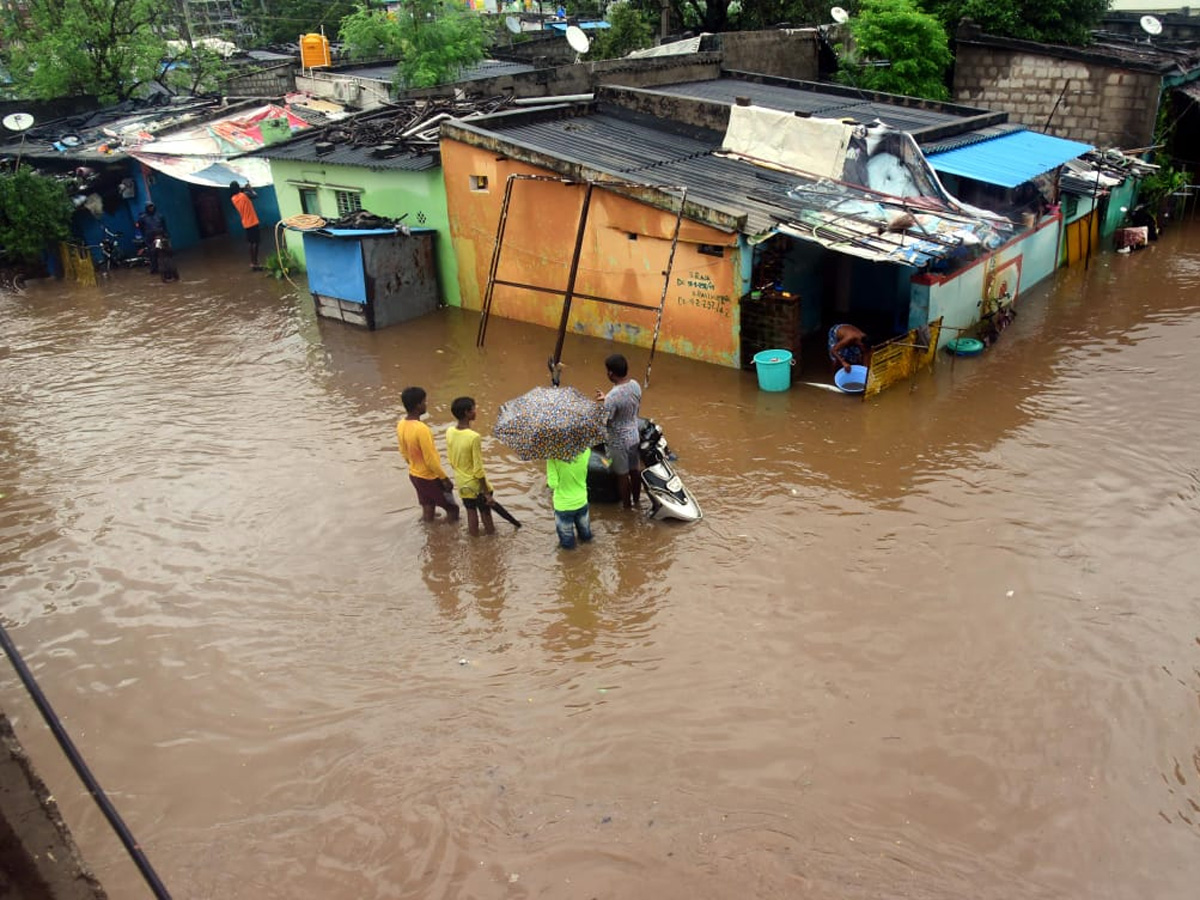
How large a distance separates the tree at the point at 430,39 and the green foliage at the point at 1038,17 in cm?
1169

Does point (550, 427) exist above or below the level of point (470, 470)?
above

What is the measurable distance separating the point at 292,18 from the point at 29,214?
27.8m

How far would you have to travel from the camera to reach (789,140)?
1391cm

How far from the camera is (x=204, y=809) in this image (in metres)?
5.70

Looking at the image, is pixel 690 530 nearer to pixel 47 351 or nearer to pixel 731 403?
Result: pixel 731 403

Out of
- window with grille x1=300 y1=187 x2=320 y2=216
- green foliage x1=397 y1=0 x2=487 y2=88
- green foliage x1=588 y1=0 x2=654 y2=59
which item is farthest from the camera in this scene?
green foliage x1=588 y1=0 x2=654 y2=59

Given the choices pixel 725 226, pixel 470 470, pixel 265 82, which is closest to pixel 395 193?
pixel 725 226

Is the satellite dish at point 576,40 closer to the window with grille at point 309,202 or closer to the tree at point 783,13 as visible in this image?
the window with grille at point 309,202

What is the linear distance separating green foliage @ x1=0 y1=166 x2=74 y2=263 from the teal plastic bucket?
15.7 m

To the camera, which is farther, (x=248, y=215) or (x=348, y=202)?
(x=248, y=215)

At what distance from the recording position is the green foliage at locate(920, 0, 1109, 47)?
20.2 m

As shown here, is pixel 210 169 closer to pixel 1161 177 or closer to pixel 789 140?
pixel 789 140

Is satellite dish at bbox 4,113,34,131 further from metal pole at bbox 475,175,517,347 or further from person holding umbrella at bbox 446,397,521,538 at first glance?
person holding umbrella at bbox 446,397,521,538

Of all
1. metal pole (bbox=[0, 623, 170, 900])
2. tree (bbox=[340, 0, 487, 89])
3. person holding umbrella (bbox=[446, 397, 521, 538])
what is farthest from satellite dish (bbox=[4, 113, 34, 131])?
metal pole (bbox=[0, 623, 170, 900])
